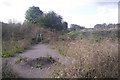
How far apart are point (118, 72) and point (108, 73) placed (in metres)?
0.28

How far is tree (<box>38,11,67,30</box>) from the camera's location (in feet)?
95.9

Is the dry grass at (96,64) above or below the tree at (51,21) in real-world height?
below

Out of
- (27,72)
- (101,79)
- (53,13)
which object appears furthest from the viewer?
(53,13)

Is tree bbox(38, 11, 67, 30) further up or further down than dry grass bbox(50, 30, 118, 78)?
Result: further up

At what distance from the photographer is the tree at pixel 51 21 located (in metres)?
29.2

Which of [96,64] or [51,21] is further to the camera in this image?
[51,21]

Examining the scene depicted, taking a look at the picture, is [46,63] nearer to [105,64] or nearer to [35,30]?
[105,64]

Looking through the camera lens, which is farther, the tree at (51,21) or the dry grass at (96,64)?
the tree at (51,21)

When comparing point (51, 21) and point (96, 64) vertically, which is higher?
point (51, 21)

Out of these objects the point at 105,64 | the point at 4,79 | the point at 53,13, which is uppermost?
the point at 53,13

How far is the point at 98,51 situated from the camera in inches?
265

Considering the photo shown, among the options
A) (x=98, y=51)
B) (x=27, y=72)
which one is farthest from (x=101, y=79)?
(x=27, y=72)

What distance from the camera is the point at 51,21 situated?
29562mm

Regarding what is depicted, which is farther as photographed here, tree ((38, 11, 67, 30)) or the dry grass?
tree ((38, 11, 67, 30))
